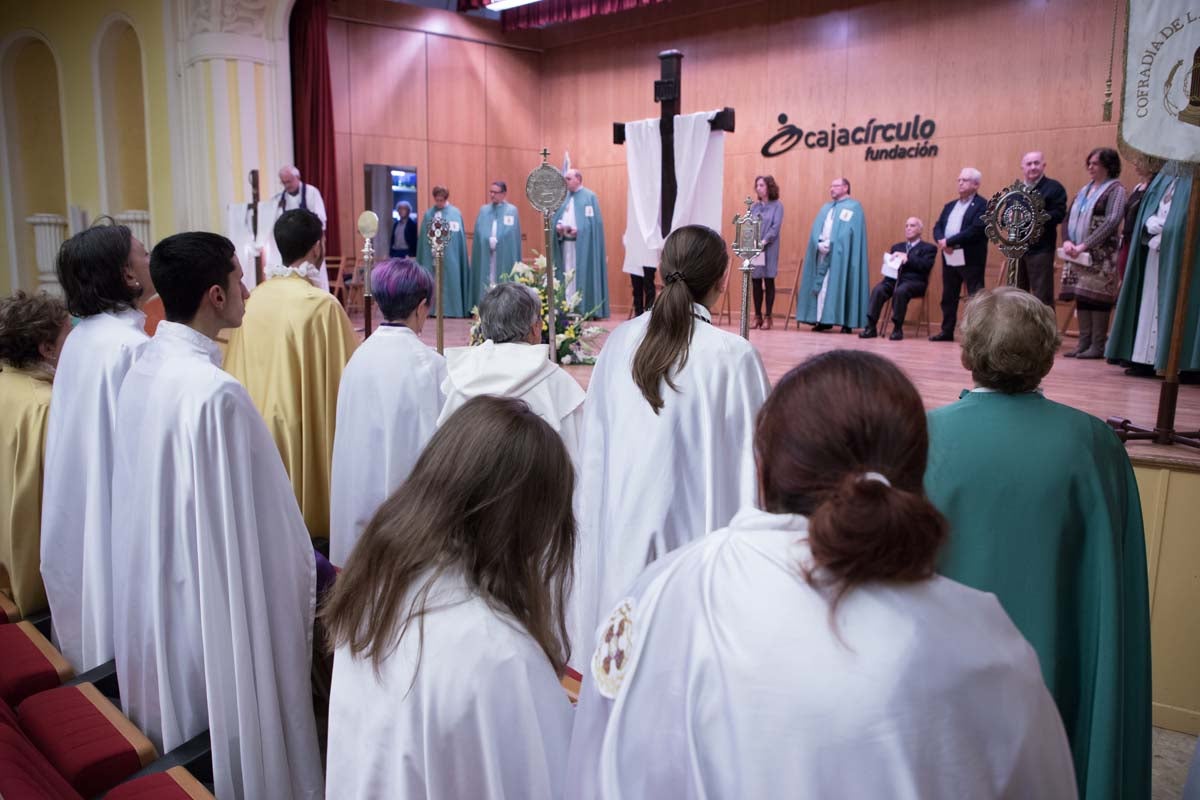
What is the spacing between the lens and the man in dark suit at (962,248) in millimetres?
8602

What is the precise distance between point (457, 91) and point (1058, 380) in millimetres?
9867

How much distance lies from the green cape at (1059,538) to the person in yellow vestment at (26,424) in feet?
8.61

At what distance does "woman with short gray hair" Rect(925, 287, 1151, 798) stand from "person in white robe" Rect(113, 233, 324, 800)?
1498 mm

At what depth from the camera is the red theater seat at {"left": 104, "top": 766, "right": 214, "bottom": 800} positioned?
1674 millimetres

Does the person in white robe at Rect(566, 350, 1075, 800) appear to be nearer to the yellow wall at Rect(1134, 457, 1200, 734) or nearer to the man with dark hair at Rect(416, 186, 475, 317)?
the yellow wall at Rect(1134, 457, 1200, 734)

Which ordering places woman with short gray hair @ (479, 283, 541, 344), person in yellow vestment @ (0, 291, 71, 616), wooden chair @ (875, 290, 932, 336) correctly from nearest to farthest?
person in yellow vestment @ (0, 291, 71, 616), woman with short gray hair @ (479, 283, 541, 344), wooden chair @ (875, 290, 932, 336)

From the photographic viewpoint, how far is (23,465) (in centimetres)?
295

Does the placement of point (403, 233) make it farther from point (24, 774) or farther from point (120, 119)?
point (24, 774)

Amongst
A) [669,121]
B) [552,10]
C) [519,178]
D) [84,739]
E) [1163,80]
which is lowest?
[84,739]

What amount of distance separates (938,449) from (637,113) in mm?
11490

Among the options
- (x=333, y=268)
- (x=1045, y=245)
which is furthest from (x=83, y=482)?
(x=333, y=268)

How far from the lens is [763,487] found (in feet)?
3.36

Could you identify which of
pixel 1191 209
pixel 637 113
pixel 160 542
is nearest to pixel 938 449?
pixel 160 542

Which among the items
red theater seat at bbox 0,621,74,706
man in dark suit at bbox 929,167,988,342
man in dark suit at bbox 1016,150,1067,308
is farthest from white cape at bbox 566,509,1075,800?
man in dark suit at bbox 929,167,988,342
